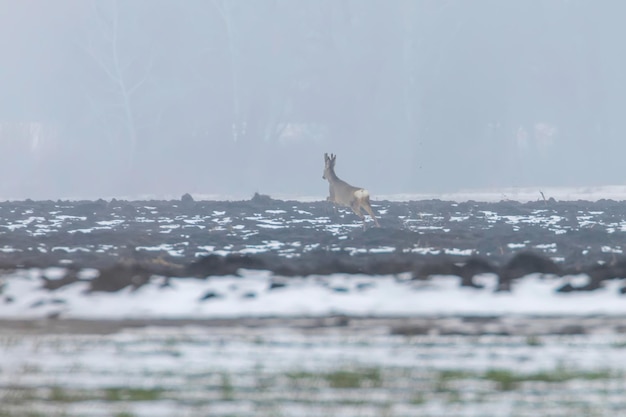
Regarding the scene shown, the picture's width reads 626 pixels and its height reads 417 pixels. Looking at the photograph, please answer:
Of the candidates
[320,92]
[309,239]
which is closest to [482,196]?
[320,92]

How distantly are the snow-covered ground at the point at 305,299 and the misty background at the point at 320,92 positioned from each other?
43.2 meters

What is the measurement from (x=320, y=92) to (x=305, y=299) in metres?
50.0

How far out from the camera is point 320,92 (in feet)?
196

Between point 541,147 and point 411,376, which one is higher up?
point 541,147

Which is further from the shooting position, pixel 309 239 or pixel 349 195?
pixel 349 195

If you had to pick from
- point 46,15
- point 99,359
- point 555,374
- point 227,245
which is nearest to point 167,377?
point 99,359

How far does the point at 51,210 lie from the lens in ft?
82.2

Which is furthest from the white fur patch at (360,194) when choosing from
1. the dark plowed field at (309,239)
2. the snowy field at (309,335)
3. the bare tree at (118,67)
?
the bare tree at (118,67)

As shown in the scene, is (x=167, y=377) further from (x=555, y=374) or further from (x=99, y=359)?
(x=555, y=374)

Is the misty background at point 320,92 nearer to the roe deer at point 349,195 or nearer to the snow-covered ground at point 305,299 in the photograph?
the roe deer at point 349,195

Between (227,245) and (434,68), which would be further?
(434,68)

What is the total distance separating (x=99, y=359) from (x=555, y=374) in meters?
3.01

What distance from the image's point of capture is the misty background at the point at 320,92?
5609 centimetres

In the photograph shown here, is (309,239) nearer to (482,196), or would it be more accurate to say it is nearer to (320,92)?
(482,196)
